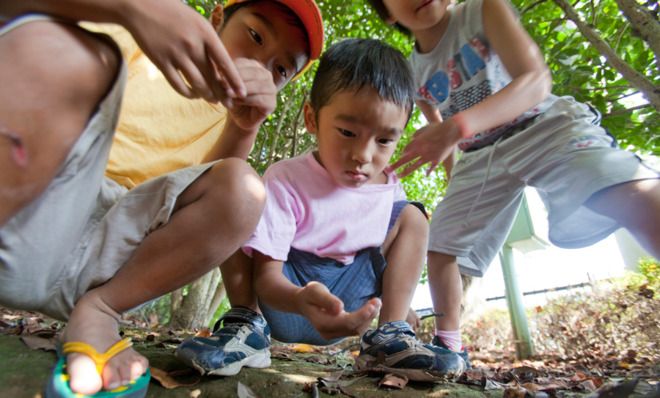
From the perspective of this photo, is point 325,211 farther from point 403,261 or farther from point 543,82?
point 543,82

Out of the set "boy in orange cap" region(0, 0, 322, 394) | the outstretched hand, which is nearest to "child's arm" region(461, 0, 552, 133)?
"boy in orange cap" region(0, 0, 322, 394)

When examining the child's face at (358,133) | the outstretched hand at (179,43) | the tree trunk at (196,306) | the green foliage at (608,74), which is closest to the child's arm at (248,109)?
the outstretched hand at (179,43)

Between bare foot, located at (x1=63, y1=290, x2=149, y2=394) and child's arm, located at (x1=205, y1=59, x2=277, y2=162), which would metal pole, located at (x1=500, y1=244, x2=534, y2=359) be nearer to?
child's arm, located at (x1=205, y1=59, x2=277, y2=162)

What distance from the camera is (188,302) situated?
474 centimetres

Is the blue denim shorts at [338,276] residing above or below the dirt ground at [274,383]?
above

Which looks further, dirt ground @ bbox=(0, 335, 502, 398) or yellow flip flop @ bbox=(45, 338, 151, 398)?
dirt ground @ bbox=(0, 335, 502, 398)

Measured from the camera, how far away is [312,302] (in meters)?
1.25

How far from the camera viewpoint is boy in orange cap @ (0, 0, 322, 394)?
0.90 metres

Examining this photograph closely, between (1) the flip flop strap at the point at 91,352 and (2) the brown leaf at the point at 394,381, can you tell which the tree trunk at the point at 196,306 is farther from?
(1) the flip flop strap at the point at 91,352

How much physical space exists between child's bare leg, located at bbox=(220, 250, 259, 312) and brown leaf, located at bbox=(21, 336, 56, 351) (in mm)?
620

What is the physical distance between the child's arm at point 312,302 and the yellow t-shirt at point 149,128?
0.57 m

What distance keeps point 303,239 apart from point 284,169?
1.07 ft

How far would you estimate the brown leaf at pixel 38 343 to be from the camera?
1398mm

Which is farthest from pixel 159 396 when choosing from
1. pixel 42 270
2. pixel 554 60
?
pixel 554 60
